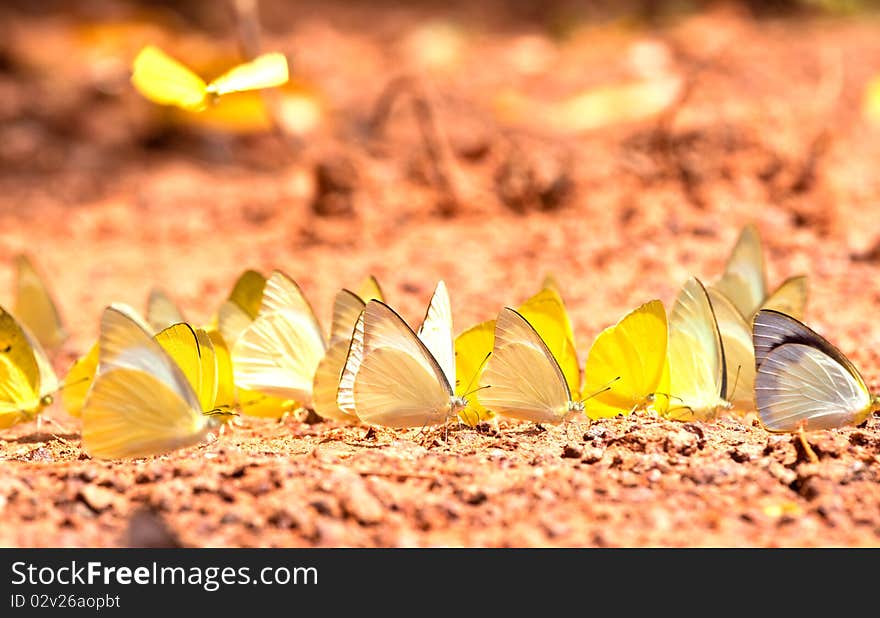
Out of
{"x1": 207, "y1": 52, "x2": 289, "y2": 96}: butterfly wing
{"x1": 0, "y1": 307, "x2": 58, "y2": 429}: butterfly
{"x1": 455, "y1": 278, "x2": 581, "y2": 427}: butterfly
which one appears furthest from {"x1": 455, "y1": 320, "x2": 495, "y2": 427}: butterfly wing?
{"x1": 0, "y1": 307, "x2": 58, "y2": 429}: butterfly

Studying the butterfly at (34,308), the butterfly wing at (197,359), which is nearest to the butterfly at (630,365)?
the butterfly wing at (197,359)

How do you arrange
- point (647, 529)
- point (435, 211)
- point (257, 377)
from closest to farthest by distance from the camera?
1. point (647, 529)
2. point (257, 377)
3. point (435, 211)

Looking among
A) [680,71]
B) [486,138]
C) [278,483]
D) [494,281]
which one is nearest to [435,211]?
[486,138]

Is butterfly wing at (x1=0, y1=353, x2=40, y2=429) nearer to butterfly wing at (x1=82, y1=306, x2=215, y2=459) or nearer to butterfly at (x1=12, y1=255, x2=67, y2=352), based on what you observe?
butterfly wing at (x1=82, y1=306, x2=215, y2=459)

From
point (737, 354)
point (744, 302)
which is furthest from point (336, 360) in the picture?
point (744, 302)

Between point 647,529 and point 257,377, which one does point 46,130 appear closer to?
point 257,377

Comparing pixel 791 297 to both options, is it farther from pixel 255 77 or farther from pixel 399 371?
pixel 255 77
